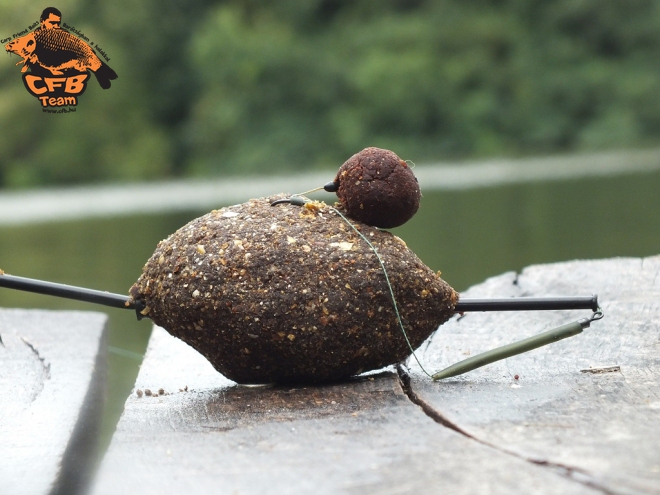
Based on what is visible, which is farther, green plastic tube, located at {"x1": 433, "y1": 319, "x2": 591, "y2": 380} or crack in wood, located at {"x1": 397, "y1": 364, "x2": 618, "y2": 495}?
green plastic tube, located at {"x1": 433, "y1": 319, "x2": 591, "y2": 380}

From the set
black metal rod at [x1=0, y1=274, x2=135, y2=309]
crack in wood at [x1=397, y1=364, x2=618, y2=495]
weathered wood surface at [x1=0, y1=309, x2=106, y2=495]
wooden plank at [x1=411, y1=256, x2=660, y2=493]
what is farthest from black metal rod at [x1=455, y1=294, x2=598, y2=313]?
weathered wood surface at [x1=0, y1=309, x2=106, y2=495]

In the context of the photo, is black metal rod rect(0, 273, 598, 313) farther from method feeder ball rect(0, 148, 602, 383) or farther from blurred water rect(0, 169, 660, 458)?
blurred water rect(0, 169, 660, 458)

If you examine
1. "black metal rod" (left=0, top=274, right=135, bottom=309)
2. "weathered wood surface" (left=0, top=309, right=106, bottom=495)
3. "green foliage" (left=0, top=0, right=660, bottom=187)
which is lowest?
"weathered wood surface" (left=0, top=309, right=106, bottom=495)

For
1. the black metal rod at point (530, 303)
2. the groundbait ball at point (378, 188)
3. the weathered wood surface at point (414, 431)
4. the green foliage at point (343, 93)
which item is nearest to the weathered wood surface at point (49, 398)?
the weathered wood surface at point (414, 431)

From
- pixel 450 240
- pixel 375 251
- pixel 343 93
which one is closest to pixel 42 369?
pixel 375 251

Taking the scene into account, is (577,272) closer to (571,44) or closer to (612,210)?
(612,210)

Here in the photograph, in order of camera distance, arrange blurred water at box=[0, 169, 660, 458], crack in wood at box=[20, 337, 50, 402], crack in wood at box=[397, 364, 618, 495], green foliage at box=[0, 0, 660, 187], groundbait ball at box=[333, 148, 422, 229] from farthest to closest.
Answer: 1. green foliage at box=[0, 0, 660, 187]
2. blurred water at box=[0, 169, 660, 458]
3. crack in wood at box=[20, 337, 50, 402]
4. groundbait ball at box=[333, 148, 422, 229]
5. crack in wood at box=[397, 364, 618, 495]
